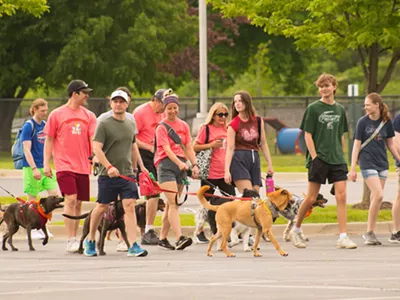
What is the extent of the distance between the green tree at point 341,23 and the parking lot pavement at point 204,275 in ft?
14.6

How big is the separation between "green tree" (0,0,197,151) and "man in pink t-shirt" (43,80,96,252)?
27569mm

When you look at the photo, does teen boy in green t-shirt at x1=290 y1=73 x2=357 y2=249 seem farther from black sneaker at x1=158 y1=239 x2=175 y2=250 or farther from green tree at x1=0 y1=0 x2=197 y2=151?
green tree at x1=0 y1=0 x2=197 y2=151

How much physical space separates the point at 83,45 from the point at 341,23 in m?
23.6

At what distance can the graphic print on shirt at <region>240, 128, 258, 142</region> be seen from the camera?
14805 millimetres

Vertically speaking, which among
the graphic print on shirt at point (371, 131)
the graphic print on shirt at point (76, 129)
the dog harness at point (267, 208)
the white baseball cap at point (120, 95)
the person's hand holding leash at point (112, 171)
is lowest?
the dog harness at point (267, 208)

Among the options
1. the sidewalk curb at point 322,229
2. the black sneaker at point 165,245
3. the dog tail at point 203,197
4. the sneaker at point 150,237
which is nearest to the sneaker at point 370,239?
the sidewalk curb at point 322,229

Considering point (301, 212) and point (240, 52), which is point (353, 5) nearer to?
point (301, 212)

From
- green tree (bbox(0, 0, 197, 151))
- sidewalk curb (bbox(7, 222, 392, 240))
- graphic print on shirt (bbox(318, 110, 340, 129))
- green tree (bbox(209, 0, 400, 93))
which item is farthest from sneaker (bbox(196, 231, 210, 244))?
green tree (bbox(0, 0, 197, 151))

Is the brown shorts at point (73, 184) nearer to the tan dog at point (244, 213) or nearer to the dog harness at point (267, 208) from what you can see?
the tan dog at point (244, 213)

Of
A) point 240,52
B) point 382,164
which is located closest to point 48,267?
point 382,164

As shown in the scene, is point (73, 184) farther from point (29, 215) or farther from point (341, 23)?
point (341, 23)

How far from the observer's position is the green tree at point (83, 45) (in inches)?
1665

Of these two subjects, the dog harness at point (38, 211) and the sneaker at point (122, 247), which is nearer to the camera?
the sneaker at point (122, 247)

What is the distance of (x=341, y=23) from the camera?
1928 centimetres
